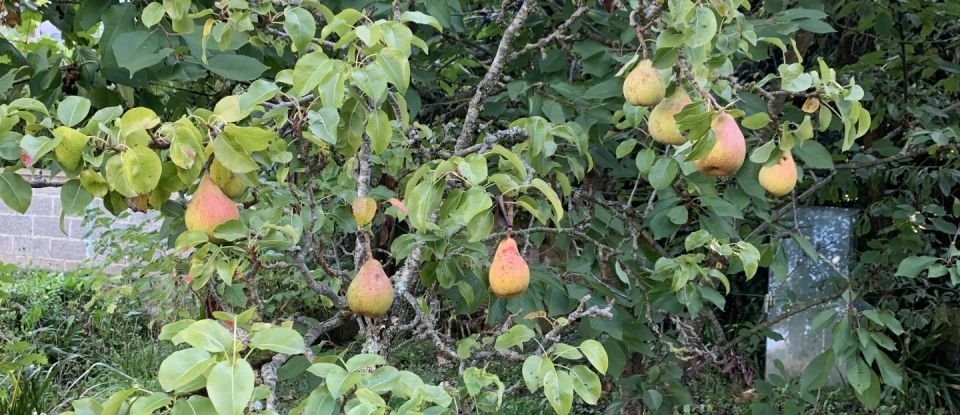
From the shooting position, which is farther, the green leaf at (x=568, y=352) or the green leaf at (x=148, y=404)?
the green leaf at (x=568, y=352)

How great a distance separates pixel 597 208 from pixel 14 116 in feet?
4.07

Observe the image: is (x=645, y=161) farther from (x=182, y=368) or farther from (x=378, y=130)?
(x=182, y=368)

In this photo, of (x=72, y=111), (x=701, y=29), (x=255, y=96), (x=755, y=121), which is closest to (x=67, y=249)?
(x=72, y=111)

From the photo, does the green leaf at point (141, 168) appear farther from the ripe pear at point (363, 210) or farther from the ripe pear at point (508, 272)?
the ripe pear at point (508, 272)

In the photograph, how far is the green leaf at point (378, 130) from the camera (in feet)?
3.39

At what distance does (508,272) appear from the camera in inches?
45.4

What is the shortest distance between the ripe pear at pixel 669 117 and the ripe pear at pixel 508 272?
27 centimetres

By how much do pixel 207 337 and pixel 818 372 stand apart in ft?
6.09

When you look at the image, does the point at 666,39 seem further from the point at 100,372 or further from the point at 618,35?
the point at 100,372

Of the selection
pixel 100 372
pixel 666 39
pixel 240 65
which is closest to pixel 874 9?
pixel 666 39

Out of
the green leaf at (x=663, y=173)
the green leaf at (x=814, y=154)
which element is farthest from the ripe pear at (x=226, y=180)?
the green leaf at (x=814, y=154)

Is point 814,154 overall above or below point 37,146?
below

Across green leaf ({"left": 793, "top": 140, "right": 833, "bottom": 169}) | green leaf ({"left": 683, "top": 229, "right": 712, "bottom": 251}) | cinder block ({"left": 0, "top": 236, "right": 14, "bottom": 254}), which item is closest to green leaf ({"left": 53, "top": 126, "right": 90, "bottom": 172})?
green leaf ({"left": 683, "top": 229, "right": 712, "bottom": 251})

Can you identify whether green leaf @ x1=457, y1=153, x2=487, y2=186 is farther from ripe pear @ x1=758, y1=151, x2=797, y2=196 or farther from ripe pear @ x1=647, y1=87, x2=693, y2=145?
ripe pear @ x1=758, y1=151, x2=797, y2=196
